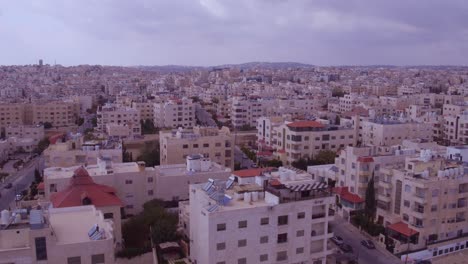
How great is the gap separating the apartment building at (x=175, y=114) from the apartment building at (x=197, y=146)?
25411mm

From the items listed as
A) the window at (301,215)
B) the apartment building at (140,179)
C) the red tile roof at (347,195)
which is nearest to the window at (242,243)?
the window at (301,215)

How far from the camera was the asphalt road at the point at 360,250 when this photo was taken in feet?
73.3

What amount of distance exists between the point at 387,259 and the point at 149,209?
12.0 meters

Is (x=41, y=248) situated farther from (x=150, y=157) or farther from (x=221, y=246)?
(x=150, y=157)

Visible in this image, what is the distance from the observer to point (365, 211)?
26.0 metres

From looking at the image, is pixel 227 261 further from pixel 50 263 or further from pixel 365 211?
pixel 365 211

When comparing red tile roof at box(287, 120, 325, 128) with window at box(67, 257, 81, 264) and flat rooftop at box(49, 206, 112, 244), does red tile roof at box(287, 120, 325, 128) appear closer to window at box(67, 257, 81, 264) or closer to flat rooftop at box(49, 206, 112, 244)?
flat rooftop at box(49, 206, 112, 244)

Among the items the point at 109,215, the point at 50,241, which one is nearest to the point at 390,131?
the point at 109,215

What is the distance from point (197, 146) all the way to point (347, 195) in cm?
1166

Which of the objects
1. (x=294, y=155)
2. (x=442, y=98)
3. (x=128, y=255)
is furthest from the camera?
(x=442, y=98)

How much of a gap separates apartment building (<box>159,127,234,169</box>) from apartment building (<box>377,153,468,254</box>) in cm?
1343

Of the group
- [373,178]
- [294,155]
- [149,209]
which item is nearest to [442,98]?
[294,155]

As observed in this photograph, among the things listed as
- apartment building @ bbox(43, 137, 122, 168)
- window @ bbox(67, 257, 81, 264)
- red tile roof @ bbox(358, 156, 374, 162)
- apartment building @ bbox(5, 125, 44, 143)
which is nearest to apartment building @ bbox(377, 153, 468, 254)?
red tile roof @ bbox(358, 156, 374, 162)

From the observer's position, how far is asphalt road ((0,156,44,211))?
31486 mm
